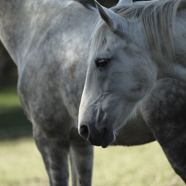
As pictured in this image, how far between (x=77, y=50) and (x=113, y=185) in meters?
2.19

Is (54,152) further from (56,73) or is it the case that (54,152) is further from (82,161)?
(56,73)

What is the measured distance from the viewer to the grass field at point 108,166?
4.04 m

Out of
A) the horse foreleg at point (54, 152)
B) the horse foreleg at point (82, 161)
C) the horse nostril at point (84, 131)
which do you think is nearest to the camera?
the horse nostril at point (84, 131)

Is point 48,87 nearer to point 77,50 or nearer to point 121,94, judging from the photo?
point 77,50

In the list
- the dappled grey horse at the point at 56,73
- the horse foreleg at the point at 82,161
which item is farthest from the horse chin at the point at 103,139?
Result: the horse foreleg at the point at 82,161

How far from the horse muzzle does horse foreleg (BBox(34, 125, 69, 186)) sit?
0.90 meters

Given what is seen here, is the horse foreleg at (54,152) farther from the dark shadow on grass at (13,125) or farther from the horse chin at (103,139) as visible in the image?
the dark shadow on grass at (13,125)

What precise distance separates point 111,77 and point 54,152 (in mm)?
1176

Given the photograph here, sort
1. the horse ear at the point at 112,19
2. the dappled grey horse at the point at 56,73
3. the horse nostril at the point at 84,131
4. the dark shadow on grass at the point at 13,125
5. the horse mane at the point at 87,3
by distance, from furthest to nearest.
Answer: the dark shadow on grass at the point at 13,125, the horse mane at the point at 87,3, the dappled grey horse at the point at 56,73, the horse nostril at the point at 84,131, the horse ear at the point at 112,19

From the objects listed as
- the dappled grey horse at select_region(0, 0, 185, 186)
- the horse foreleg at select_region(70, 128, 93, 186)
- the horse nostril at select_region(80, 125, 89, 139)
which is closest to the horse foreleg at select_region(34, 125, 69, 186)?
the dappled grey horse at select_region(0, 0, 185, 186)

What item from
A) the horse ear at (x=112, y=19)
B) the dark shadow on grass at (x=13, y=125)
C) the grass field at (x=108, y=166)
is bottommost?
the dark shadow on grass at (x=13, y=125)

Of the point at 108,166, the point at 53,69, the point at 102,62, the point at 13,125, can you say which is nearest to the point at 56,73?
the point at 53,69

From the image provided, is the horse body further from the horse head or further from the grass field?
the grass field

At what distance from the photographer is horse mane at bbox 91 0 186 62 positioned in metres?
1.65
